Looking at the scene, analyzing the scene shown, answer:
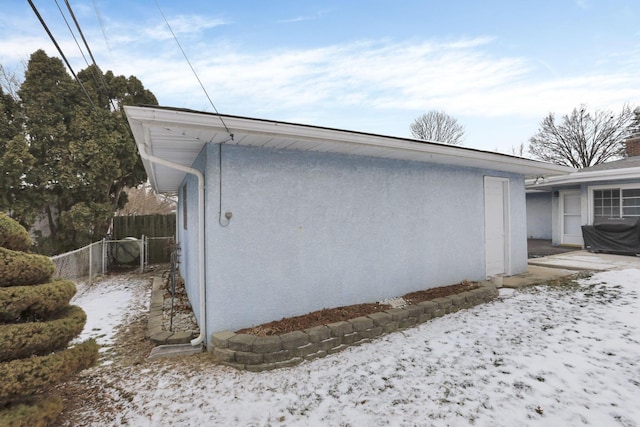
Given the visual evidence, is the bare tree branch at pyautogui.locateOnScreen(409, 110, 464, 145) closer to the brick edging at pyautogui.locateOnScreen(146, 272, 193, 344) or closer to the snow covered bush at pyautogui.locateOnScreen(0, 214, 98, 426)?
the brick edging at pyautogui.locateOnScreen(146, 272, 193, 344)

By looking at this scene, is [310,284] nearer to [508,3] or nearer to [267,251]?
[267,251]

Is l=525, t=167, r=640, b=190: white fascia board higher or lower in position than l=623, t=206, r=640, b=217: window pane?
higher

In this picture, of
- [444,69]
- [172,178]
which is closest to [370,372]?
[172,178]

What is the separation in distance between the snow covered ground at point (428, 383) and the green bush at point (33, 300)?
96 cm

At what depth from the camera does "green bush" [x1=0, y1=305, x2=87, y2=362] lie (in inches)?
80.3

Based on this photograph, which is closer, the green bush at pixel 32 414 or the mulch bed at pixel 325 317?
the green bush at pixel 32 414

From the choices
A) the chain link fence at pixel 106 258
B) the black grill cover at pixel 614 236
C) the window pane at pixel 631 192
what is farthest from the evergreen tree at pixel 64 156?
the window pane at pixel 631 192

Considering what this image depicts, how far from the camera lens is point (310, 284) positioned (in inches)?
162

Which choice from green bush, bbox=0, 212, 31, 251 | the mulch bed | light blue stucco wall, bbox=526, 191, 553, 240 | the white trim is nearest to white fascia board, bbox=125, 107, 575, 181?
the white trim

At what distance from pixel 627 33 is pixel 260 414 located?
11358 mm

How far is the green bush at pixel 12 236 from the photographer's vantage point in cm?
234

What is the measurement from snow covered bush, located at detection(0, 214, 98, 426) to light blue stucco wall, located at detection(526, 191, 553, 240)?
56.3 ft

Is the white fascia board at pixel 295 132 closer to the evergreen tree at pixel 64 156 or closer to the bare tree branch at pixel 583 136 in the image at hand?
the evergreen tree at pixel 64 156

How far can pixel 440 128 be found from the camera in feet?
Answer: 81.1
